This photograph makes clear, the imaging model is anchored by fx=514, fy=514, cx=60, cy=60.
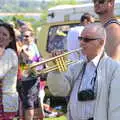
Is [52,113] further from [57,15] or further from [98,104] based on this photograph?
[98,104]

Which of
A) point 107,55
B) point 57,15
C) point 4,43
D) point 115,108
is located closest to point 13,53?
point 4,43

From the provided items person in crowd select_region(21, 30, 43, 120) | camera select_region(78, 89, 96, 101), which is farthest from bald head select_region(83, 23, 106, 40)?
person in crowd select_region(21, 30, 43, 120)

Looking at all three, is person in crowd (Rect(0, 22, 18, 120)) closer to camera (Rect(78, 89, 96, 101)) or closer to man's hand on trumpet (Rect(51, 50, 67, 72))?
man's hand on trumpet (Rect(51, 50, 67, 72))

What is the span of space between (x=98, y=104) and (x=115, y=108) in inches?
5.0

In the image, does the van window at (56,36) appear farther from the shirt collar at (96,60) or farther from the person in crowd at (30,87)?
the shirt collar at (96,60)

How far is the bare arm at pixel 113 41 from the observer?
4094 millimetres

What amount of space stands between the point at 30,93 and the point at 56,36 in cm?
448

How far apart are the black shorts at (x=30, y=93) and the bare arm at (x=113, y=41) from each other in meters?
2.74

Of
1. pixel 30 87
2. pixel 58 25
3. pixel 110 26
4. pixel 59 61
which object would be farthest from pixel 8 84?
pixel 58 25

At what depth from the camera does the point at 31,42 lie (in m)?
7.73

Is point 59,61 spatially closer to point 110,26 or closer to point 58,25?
point 110,26

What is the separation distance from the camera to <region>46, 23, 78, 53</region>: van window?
11101 mm

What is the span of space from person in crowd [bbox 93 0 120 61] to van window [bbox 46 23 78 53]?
6.63 m

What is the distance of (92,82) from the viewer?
3881 millimetres
